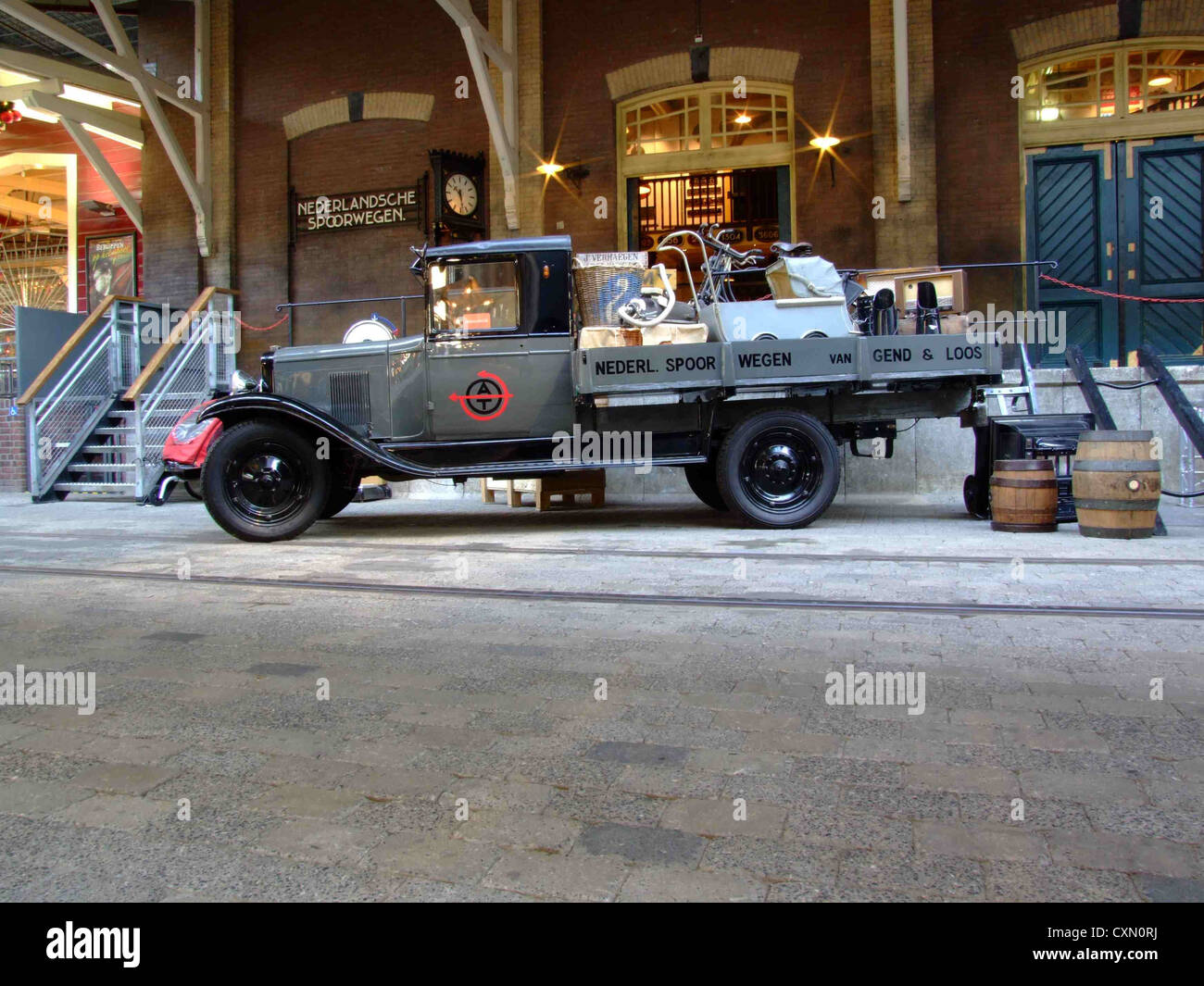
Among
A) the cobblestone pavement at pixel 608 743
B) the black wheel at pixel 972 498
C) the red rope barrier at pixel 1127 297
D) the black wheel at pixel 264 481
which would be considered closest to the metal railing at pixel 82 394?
the black wheel at pixel 264 481

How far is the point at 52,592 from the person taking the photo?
541 cm

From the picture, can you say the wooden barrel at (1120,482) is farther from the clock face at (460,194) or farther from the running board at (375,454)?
the clock face at (460,194)

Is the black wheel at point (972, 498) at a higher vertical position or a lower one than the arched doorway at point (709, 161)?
lower

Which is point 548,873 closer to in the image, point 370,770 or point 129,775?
point 370,770

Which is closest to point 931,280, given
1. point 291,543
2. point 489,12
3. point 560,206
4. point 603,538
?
point 603,538

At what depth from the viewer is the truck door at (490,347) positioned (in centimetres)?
784

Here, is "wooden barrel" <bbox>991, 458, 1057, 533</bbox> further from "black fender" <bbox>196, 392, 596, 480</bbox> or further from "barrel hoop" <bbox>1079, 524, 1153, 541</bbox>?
"black fender" <bbox>196, 392, 596, 480</bbox>

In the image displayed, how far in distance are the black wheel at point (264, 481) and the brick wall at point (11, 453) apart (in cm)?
767

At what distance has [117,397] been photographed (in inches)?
494

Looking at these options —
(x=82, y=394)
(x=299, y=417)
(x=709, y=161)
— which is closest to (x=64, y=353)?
(x=82, y=394)

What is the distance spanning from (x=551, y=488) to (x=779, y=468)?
7.09 feet

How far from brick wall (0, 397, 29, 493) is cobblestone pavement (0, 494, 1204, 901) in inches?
364

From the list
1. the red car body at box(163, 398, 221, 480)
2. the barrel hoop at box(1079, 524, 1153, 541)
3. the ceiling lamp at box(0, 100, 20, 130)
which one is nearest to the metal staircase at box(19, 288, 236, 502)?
the red car body at box(163, 398, 221, 480)

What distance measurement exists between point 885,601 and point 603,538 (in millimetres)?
3170
